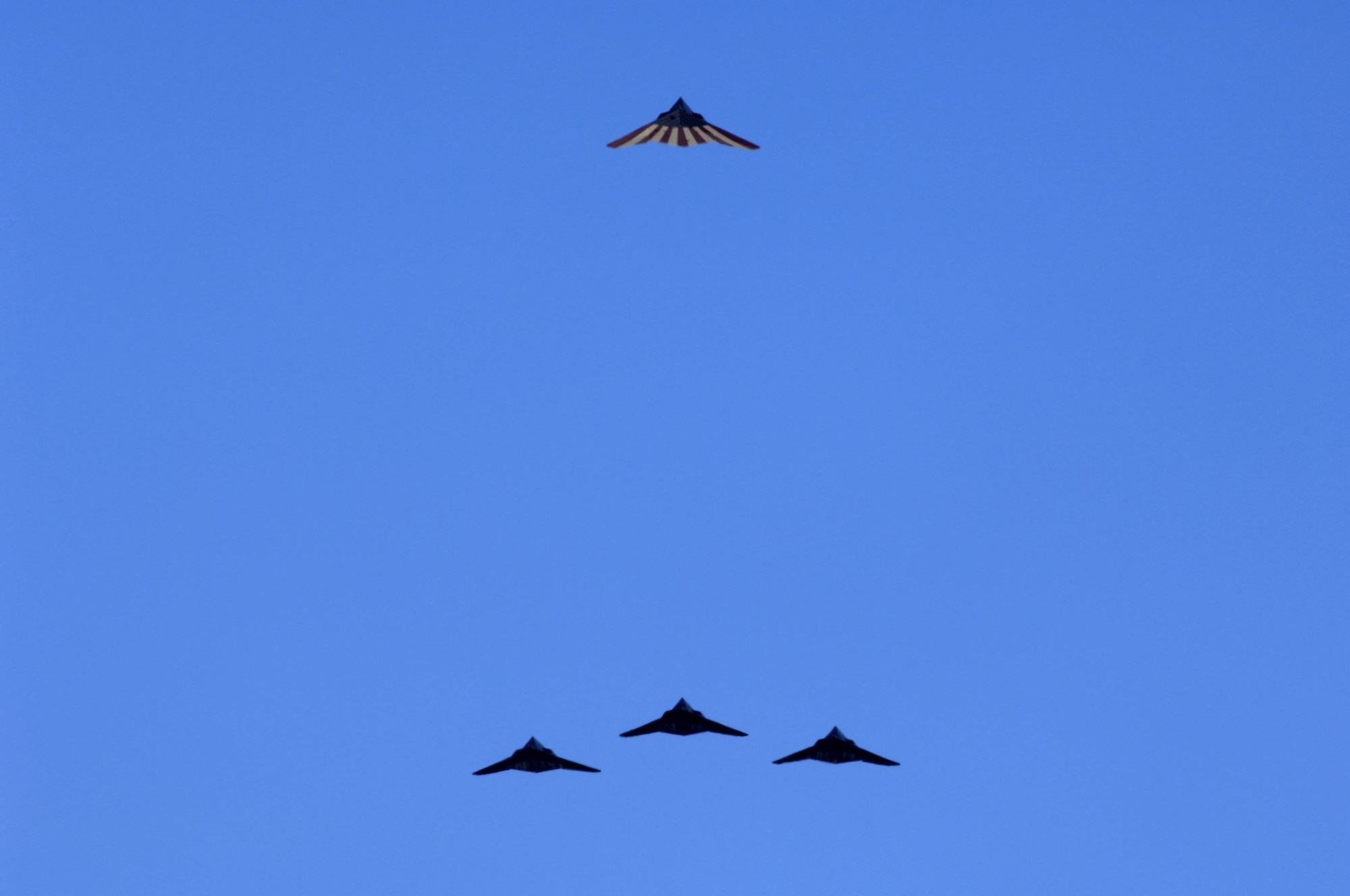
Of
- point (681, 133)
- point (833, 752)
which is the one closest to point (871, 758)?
point (833, 752)

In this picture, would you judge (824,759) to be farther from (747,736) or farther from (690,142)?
(690,142)

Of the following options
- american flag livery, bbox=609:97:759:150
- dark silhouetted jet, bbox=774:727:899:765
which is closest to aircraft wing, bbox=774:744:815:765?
dark silhouetted jet, bbox=774:727:899:765

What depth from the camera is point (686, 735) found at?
11275cm

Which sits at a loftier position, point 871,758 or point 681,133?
point 681,133

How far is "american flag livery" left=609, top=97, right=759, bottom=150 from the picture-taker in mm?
110125

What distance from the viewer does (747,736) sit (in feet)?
373

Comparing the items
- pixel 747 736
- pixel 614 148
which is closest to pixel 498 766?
pixel 747 736

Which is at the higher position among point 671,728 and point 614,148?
point 614,148

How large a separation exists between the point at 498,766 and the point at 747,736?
41.6 ft

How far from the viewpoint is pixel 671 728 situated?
112 metres

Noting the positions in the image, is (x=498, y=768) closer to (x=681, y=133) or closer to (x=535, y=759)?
(x=535, y=759)

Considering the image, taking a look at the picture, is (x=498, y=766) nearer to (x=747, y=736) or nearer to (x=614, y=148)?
(x=747, y=736)

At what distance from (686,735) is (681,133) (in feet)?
95.2

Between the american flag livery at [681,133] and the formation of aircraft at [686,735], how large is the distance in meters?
26.9
